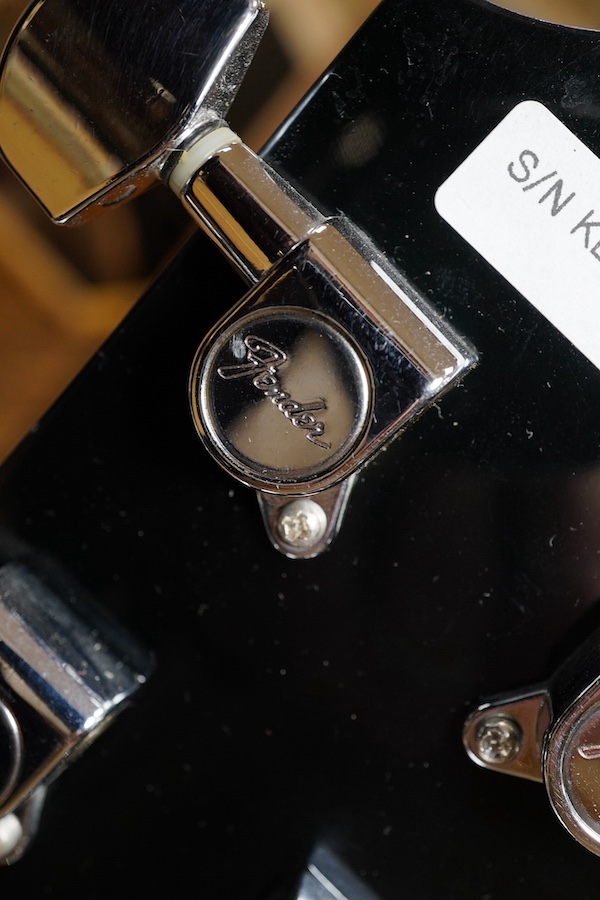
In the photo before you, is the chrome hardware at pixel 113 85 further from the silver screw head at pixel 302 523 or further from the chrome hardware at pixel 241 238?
the silver screw head at pixel 302 523

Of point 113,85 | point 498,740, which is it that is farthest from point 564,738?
Answer: point 113,85

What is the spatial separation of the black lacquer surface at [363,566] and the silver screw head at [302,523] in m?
0.01

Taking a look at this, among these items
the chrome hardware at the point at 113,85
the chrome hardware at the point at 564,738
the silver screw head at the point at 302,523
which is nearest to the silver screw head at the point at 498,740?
the chrome hardware at the point at 564,738

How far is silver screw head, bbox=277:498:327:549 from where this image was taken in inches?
14.8

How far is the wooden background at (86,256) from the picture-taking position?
1.94 ft

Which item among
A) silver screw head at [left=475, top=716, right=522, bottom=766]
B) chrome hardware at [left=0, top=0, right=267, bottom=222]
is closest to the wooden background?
chrome hardware at [left=0, top=0, right=267, bottom=222]

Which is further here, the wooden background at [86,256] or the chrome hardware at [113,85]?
the wooden background at [86,256]

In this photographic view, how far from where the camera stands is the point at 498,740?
14.6 inches

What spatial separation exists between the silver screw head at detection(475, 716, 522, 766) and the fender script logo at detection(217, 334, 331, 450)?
145 millimetres

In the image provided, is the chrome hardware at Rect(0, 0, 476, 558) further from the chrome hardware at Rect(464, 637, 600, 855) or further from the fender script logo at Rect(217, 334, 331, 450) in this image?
the chrome hardware at Rect(464, 637, 600, 855)

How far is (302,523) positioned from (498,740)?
0.12 meters

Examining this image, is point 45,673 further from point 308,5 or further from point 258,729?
point 308,5

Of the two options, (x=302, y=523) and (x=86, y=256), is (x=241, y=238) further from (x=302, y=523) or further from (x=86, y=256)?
(x=86, y=256)

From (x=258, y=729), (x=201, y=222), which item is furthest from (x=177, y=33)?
(x=258, y=729)
